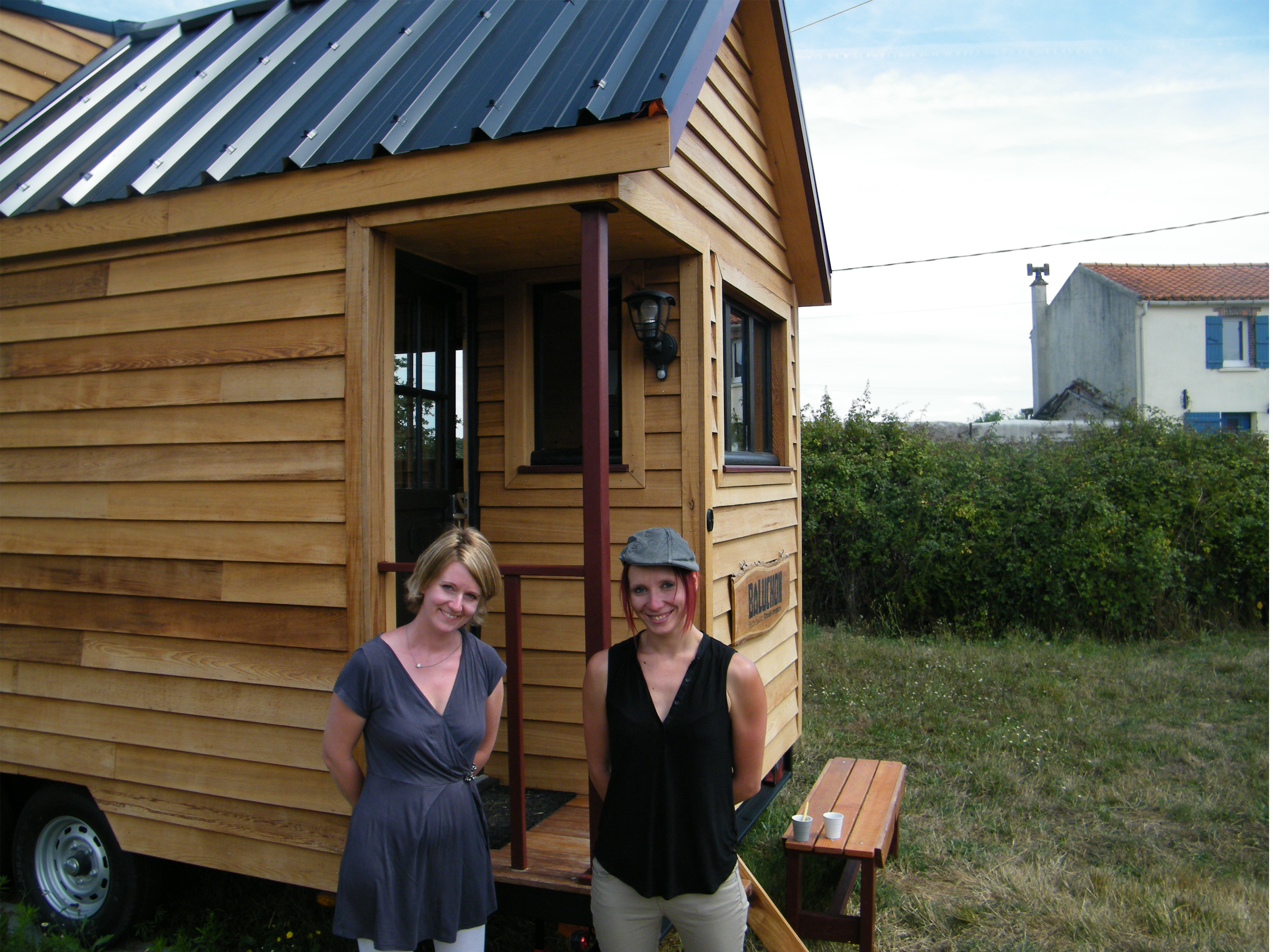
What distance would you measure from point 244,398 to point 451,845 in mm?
2092

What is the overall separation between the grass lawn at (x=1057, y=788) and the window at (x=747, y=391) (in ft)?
7.03

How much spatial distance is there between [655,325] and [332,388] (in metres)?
1.41

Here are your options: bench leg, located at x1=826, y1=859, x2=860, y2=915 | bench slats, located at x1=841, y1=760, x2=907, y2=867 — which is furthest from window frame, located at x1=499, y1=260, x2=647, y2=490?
bench leg, located at x1=826, y1=859, x2=860, y2=915

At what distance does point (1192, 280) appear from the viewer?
983 inches

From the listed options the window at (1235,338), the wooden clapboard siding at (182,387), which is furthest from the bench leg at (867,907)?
the window at (1235,338)

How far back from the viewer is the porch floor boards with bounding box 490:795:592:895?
10.5ft

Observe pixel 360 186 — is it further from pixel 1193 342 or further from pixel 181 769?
pixel 1193 342

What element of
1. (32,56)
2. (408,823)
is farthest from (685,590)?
(32,56)

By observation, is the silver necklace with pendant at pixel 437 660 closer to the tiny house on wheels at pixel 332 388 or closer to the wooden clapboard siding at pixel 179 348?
the tiny house on wheels at pixel 332 388

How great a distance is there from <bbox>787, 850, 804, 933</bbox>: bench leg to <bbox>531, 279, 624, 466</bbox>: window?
6.63 feet

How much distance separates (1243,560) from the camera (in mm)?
10070

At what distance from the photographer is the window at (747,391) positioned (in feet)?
16.0

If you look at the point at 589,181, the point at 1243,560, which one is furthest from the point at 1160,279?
the point at 589,181

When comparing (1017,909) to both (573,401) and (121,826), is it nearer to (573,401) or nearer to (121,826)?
(573,401)
